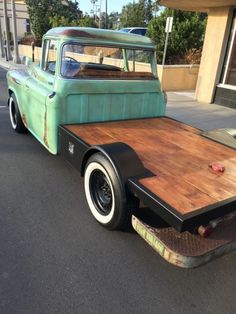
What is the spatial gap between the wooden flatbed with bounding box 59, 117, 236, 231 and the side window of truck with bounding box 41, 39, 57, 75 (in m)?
1.08

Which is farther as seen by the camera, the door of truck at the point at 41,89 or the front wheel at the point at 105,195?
the door of truck at the point at 41,89

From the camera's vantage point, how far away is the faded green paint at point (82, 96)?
12.8 feet

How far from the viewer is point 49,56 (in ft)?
15.1

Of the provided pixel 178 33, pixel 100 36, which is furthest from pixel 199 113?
pixel 178 33

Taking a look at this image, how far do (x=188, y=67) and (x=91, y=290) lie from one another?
1110 cm

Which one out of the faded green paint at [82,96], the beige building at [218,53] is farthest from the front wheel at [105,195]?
the beige building at [218,53]

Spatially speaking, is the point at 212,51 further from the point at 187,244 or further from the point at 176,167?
the point at 187,244

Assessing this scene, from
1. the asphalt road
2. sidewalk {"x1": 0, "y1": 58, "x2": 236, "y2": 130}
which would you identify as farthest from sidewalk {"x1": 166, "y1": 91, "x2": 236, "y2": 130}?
the asphalt road

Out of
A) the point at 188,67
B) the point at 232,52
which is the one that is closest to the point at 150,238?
the point at 232,52

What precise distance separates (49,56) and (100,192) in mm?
2569

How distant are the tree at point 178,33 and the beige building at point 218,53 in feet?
9.93

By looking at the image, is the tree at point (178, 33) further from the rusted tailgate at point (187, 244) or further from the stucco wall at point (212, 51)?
the rusted tailgate at point (187, 244)

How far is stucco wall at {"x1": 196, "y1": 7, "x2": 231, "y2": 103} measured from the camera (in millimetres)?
9141

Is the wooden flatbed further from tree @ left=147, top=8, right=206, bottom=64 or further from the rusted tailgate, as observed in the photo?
tree @ left=147, top=8, right=206, bottom=64
